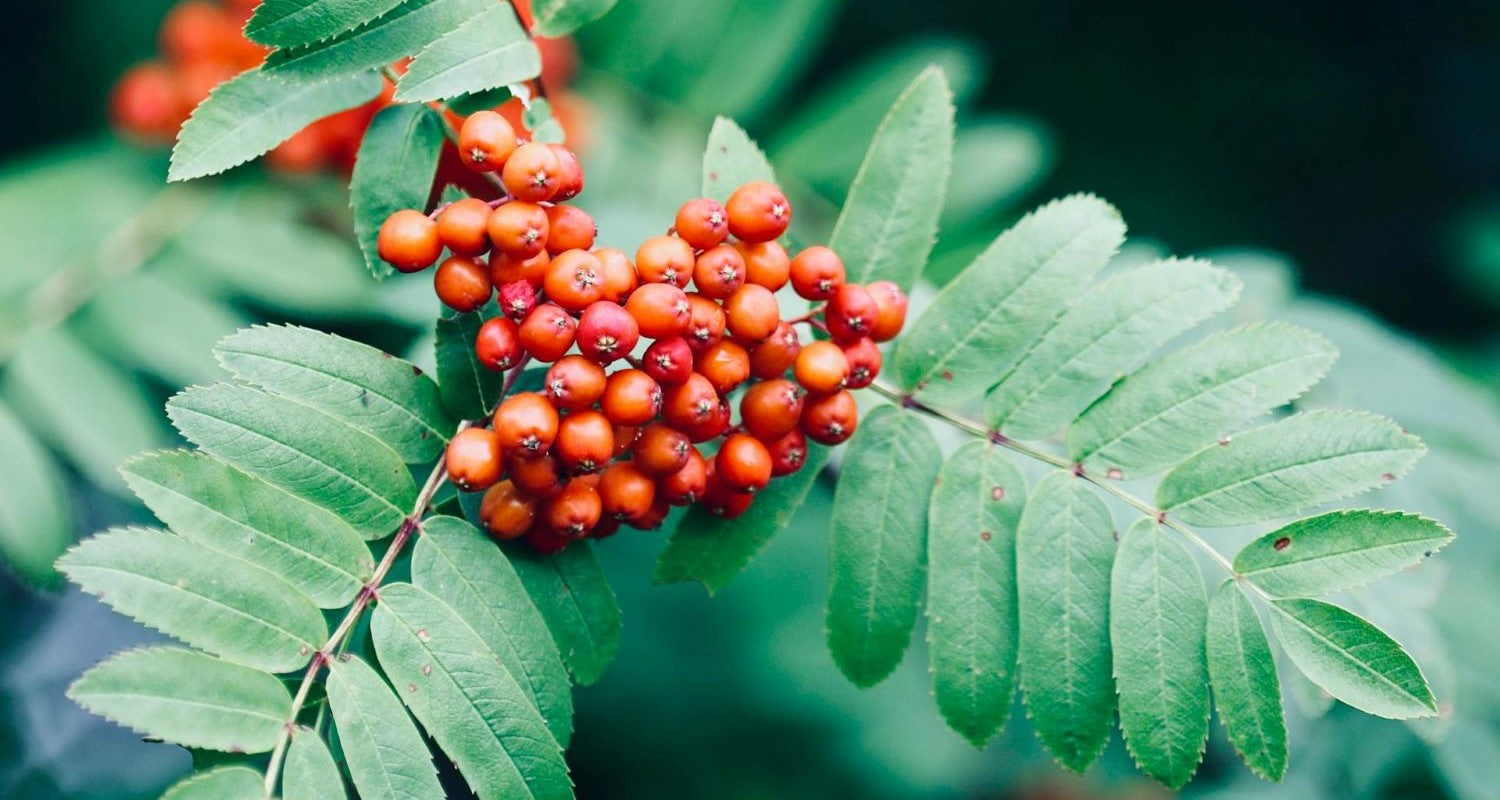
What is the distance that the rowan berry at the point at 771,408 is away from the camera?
66.1 inches

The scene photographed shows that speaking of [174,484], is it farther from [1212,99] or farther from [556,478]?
[1212,99]

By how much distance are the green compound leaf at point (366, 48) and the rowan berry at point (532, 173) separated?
24cm

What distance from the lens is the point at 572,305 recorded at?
1551 millimetres

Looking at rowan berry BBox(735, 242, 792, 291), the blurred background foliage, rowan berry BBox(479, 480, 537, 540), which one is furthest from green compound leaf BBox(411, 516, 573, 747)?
the blurred background foliage

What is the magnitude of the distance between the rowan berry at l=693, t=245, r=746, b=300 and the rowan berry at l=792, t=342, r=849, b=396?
0.16 metres

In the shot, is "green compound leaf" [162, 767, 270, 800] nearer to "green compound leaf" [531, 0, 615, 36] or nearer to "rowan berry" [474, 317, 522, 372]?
"rowan berry" [474, 317, 522, 372]

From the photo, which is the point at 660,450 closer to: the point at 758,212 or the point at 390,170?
the point at 758,212

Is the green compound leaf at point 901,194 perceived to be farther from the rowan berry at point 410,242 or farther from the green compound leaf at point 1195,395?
the rowan berry at point 410,242

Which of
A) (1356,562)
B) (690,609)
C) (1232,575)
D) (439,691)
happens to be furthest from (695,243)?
(690,609)

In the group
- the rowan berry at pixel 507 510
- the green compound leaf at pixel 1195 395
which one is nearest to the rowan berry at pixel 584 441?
the rowan berry at pixel 507 510

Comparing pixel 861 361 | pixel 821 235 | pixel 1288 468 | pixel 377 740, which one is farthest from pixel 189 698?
pixel 821 235

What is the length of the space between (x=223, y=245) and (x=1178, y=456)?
2.36 m

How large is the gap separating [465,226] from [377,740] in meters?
0.72

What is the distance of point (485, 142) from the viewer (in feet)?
5.16
